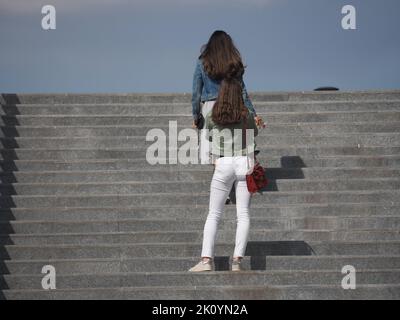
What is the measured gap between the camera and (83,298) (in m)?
9.41

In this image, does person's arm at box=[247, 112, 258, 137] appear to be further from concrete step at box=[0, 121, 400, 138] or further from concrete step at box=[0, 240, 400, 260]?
concrete step at box=[0, 121, 400, 138]

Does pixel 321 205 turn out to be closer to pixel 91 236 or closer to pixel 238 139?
pixel 238 139

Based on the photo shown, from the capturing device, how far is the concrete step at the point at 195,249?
10.3 metres

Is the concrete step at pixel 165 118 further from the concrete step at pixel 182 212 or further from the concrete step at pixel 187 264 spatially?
the concrete step at pixel 187 264

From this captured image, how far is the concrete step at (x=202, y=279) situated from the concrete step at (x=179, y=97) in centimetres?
448

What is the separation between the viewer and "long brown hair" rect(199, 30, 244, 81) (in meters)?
9.85

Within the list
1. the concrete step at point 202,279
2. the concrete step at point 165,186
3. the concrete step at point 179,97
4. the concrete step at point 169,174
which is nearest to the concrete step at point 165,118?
the concrete step at point 179,97

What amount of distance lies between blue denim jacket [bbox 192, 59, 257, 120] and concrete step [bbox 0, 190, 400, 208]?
1538mm

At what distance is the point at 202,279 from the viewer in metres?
9.47

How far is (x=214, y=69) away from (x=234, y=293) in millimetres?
2215

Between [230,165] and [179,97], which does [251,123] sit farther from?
[179,97]

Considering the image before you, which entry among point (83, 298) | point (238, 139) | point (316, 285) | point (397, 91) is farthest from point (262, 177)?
A: point (397, 91)
